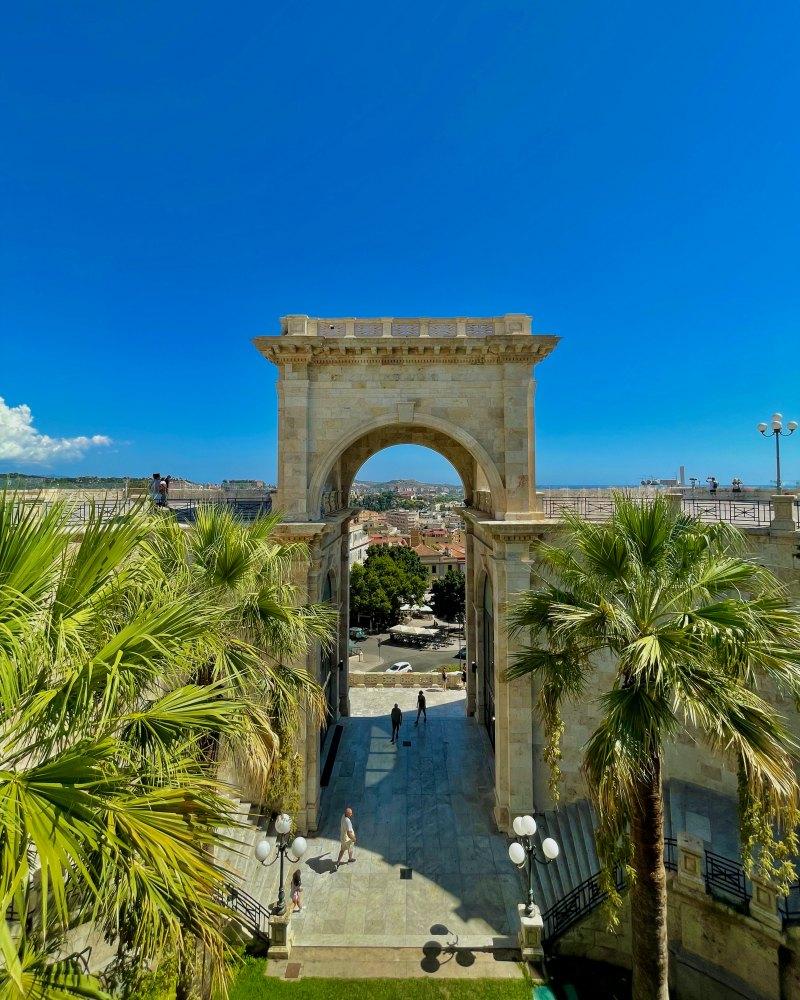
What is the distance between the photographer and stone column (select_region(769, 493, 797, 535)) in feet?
34.4

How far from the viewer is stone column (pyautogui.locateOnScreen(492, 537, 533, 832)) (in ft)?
39.2

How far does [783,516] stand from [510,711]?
302 inches

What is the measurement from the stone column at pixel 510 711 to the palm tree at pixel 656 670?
4.63 metres

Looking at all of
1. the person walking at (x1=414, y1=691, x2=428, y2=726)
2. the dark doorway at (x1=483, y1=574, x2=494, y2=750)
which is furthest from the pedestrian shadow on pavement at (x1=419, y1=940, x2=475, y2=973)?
the person walking at (x1=414, y1=691, x2=428, y2=726)

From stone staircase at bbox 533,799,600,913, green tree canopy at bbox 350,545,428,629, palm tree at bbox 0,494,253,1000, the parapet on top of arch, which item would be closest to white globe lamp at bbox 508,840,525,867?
stone staircase at bbox 533,799,600,913

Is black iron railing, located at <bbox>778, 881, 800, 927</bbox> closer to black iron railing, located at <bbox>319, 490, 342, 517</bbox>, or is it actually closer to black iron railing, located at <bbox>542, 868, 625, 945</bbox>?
black iron railing, located at <bbox>542, 868, 625, 945</bbox>

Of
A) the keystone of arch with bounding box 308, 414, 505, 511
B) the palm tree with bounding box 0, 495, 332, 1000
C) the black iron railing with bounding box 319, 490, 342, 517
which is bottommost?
the palm tree with bounding box 0, 495, 332, 1000

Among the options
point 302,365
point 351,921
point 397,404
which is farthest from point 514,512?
point 351,921

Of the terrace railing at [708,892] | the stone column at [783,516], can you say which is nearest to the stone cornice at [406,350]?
the stone column at [783,516]

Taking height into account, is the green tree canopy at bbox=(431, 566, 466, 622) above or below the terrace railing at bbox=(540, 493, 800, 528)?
below

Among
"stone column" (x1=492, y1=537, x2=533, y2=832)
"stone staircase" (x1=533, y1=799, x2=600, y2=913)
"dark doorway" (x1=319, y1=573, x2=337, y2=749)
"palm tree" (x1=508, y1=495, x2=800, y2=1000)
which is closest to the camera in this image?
"palm tree" (x1=508, y1=495, x2=800, y2=1000)

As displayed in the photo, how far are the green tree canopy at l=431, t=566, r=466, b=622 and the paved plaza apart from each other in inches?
1404

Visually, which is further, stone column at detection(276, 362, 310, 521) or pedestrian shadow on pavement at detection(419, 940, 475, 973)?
stone column at detection(276, 362, 310, 521)

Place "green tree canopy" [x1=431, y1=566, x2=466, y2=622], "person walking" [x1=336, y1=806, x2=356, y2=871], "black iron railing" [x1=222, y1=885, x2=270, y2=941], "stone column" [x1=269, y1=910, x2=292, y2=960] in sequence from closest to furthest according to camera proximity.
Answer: "stone column" [x1=269, y1=910, x2=292, y2=960]
"black iron railing" [x1=222, y1=885, x2=270, y2=941]
"person walking" [x1=336, y1=806, x2=356, y2=871]
"green tree canopy" [x1=431, y1=566, x2=466, y2=622]
